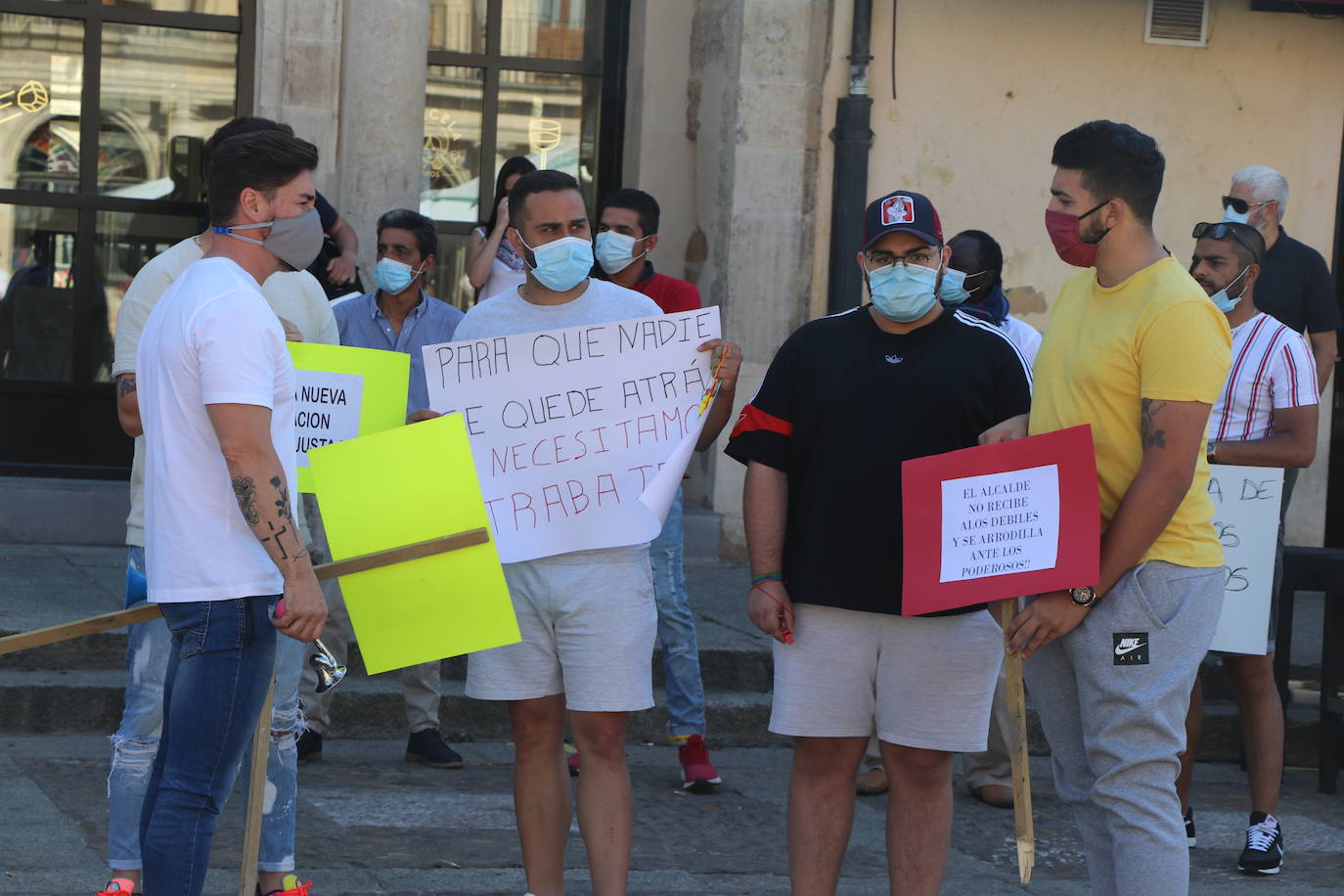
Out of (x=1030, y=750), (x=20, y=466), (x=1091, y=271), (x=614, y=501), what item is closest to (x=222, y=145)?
(x=614, y=501)

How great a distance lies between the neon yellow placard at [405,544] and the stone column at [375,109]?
526cm

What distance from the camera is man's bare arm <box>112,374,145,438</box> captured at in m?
4.38

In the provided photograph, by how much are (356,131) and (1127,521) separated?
21.4 ft

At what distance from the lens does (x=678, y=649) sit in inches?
251

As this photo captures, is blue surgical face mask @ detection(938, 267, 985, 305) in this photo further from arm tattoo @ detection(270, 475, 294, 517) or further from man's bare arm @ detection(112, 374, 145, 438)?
arm tattoo @ detection(270, 475, 294, 517)

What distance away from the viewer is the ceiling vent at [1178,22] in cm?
1004

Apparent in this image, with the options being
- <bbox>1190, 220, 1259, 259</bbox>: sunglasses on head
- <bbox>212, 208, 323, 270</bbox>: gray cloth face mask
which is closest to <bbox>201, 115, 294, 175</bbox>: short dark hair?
<bbox>212, 208, 323, 270</bbox>: gray cloth face mask

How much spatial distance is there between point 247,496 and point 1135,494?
198 centimetres

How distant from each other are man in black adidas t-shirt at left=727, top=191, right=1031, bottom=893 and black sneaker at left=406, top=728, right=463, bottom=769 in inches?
96.1

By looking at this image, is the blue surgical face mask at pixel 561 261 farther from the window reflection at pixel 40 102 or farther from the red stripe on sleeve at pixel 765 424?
the window reflection at pixel 40 102

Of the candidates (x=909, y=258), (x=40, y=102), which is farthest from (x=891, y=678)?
(x=40, y=102)

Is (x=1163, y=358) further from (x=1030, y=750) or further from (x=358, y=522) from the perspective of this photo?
(x=1030, y=750)

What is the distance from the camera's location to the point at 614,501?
4559 millimetres

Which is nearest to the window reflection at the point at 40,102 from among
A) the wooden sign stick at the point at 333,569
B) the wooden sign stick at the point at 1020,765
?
the wooden sign stick at the point at 333,569
